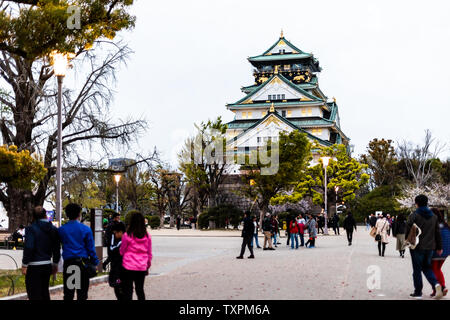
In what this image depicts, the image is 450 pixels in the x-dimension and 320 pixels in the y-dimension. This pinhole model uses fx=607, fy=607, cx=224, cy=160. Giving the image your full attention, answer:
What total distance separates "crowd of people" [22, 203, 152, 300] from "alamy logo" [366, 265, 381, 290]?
5590 millimetres

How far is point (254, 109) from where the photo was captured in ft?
275

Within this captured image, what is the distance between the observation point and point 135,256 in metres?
8.24

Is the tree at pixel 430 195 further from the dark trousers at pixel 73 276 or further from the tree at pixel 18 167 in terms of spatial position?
the dark trousers at pixel 73 276

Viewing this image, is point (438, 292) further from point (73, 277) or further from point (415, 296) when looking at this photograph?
point (73, 277)

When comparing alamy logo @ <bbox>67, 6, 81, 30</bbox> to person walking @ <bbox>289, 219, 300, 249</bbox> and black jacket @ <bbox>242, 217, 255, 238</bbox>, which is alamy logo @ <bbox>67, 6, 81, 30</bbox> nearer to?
black jacket @ <bbox>242, 217, 255, 238</bbox>

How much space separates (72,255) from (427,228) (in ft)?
20.0

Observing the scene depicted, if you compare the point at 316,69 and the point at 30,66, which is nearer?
the point at 30,66

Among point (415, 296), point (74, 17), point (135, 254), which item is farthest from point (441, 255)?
point (74, 17)

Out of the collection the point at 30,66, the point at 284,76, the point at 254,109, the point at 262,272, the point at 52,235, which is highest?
the point at 284,76

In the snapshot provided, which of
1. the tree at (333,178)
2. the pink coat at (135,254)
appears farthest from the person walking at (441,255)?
the tree at (333,178)

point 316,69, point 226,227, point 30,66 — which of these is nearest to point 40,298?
point 30,66
